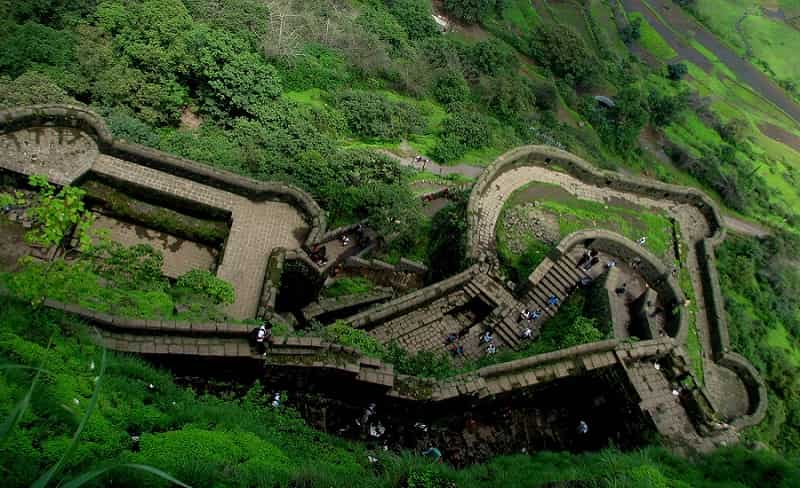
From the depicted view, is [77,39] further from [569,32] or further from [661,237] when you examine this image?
[569,32]

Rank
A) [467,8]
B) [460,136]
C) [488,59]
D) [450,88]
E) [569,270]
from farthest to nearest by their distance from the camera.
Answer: [467,8], [488,59], [450,88], [460,136], [569,270]

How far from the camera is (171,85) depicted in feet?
86.9

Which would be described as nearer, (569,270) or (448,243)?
(569,270)

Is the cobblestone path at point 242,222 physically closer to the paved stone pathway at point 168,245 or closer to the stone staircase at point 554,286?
the paved stone pathway at point 168,245

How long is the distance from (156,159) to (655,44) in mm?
75117

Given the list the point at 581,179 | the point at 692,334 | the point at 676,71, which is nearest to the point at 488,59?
the point at 581,179

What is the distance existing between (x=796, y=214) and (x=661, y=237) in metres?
41.0

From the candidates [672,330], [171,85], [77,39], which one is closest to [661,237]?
[672,330]

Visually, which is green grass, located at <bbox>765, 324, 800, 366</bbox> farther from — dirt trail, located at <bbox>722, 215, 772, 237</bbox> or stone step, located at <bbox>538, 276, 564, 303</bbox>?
dirt trail, located at <bbox>722, 215, 772, 237</bbox>

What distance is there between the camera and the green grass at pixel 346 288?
21062mm

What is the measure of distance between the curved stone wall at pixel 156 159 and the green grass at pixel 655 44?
69.8 meters

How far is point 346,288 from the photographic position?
69.9 ft

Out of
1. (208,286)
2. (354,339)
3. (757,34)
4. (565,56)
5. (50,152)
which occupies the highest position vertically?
(757,34)

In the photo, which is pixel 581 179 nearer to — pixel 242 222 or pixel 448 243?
pixel 448 243
